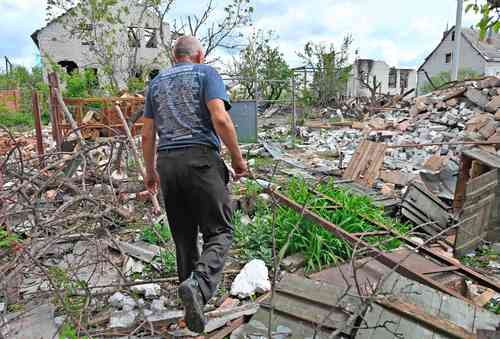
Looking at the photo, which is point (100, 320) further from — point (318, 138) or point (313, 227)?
point (318, 138)

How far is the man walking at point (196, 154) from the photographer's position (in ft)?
8.30

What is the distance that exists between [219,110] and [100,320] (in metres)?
Answer: 1.90

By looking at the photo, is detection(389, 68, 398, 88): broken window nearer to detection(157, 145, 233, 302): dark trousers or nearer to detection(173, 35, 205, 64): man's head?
detection(173, 35, 205, 64): man's head

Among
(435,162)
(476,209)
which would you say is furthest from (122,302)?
(435,162)

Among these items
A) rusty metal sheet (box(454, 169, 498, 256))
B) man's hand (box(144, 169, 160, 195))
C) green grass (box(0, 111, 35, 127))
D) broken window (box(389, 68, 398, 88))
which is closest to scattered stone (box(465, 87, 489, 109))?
rusty metal sheet (box(454, 169, 498, 256))

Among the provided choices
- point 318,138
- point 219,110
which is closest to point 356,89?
point 318,138

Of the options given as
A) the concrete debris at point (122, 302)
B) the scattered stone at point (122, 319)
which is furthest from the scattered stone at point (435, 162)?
the scattered stone at point (122, 319)

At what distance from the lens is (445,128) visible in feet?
36.8

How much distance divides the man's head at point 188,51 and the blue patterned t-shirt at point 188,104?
0.12m

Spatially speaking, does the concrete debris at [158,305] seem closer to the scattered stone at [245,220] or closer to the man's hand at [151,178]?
the man's hand at [151,178]

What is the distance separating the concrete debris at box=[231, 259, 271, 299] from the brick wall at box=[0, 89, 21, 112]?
16.4 metres

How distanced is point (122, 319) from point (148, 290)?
17.7 inches

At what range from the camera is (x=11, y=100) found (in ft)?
56.3

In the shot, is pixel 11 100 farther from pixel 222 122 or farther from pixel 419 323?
pixel 419 323
